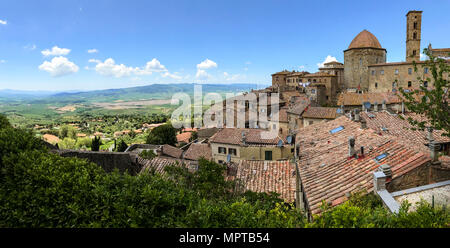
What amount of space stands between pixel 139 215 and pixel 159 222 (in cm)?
36

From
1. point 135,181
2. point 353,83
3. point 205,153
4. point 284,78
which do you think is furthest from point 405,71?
point 135,181

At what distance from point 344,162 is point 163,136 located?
47.4 m

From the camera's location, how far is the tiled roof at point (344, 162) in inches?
347

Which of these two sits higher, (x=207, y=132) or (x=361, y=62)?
(x=361, y=62)

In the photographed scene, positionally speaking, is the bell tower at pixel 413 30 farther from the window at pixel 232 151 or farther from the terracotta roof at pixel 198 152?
the terracotta roof at pixel 198 152

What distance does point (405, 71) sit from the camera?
195ft

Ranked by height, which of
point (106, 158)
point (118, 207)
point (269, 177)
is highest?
point (118, 207)

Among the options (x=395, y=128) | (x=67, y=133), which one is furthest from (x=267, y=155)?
(x=67, y=133)

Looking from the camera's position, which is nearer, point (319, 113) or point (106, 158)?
point (106, 158)

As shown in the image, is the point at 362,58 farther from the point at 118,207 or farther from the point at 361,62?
the point at 118,207

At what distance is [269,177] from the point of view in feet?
49.9

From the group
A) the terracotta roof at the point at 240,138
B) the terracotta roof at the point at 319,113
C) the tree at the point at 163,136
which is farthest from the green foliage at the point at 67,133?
the terracotta roof at the point at 319,113

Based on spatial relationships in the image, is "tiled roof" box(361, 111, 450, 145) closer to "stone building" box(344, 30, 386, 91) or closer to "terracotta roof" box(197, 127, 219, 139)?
"terracotta roof" box(197, 127, 219, 139)
